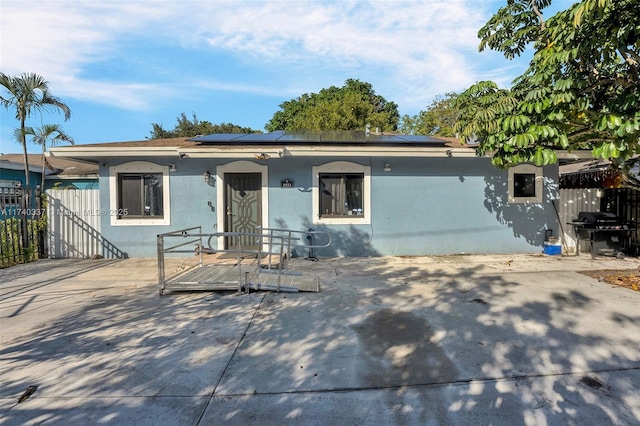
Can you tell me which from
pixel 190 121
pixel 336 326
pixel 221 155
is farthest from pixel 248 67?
pixel 190 121

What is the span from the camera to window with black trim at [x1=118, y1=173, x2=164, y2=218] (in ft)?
27.0

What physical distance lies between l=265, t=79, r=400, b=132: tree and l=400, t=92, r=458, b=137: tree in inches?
80.6

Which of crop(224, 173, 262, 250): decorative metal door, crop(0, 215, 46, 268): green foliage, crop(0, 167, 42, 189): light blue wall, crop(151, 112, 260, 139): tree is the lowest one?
crop(0, 215, 46, 268): green foliage

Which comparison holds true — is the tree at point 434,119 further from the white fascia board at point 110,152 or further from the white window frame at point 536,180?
the white fascia board at point 110,152

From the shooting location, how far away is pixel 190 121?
2998 cm

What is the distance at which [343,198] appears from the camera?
8375 millimetres

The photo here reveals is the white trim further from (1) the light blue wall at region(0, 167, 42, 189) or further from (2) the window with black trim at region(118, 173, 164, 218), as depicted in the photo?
(1) the light blue wall at region(0, 167, 42, 189)

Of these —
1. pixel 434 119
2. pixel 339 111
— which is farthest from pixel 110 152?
pixel 434 119

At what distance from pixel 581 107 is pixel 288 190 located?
605 cm

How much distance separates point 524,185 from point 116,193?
10906 millimetres

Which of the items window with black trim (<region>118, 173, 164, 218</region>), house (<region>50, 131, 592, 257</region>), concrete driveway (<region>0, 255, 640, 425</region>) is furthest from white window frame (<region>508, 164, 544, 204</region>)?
window with black trim (<region>118, 173, 164, 218</region>)

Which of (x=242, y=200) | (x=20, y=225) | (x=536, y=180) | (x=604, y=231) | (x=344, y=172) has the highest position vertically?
(x=344, y=172)

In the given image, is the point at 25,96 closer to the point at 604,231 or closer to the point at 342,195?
the point at 342,195

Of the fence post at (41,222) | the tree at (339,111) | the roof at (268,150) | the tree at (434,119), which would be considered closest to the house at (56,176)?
the fence post at (41,222)
